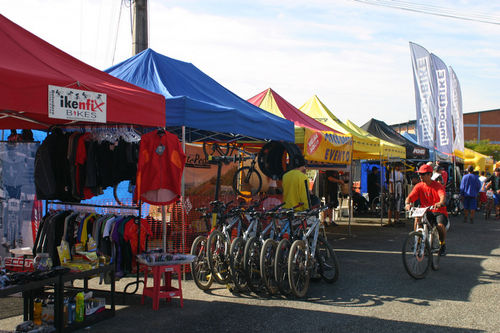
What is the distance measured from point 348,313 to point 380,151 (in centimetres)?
939

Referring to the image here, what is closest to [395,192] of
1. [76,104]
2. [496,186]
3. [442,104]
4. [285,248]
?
[442,104]

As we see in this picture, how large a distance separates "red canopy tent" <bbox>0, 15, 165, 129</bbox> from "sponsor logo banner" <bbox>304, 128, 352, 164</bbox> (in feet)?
17.3

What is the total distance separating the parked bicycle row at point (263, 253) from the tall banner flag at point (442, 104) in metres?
11.6

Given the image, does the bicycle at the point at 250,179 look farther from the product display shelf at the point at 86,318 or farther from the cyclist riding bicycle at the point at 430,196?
the product display shelf at the point at 86,318

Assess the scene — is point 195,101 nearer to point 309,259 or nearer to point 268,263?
point 268,263

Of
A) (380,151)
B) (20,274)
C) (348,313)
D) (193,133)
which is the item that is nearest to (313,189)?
(380,151)

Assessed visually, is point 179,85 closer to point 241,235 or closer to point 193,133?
point 193,133

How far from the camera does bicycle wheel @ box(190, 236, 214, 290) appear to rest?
6.78 metres

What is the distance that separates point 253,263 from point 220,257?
52 cm

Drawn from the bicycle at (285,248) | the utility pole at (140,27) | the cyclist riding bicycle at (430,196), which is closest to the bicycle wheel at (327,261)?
the bicycle at (285,248)

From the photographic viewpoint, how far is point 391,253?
10172 mm

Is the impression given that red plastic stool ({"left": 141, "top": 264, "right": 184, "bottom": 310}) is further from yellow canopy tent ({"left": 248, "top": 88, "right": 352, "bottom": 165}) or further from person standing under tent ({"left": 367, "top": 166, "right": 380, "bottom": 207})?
person standing under tent ({"left": 367, "top": 166, "right": 380, "bottom": 207})

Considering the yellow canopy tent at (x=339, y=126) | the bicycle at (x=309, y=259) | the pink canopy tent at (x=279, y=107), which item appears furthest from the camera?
the yellow canopy tent at (x=339, y=126)

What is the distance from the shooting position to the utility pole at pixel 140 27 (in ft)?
35.3
